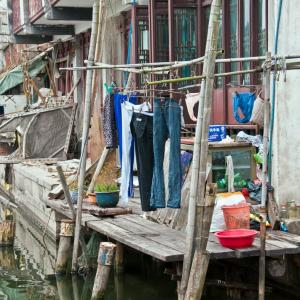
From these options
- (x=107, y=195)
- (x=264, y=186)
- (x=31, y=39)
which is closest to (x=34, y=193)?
(x=107, y=195)

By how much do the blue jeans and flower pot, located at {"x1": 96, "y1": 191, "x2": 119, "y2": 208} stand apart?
73.4 inches

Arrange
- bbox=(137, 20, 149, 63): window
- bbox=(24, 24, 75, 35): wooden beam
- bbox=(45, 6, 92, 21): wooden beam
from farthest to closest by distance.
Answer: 1. bbox=(24, 24, 75, 35): wooden beam
2. bbox=(45, 6, 92, 21): wooden beam
3. bbox=(137, 20, 149, 63): window

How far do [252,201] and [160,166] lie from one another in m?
1.53

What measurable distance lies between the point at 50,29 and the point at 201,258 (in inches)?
671

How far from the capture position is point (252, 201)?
9.53 meters

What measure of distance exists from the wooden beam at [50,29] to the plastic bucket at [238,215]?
51.0 feet

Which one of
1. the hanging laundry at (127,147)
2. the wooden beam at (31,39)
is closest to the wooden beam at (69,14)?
the wooden beam at (31,39)

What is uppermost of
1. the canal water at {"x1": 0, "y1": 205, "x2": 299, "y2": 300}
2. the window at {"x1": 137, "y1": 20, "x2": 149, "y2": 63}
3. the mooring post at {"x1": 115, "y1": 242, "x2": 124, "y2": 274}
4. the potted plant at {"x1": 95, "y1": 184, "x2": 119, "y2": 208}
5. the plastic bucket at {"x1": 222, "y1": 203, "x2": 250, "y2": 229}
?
the window at {"x1": 137, "y1": 20, "x2": 149, "y2": 63}

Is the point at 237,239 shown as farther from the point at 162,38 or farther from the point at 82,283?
the point at 162,38

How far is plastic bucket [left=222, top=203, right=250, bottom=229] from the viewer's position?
815 cm

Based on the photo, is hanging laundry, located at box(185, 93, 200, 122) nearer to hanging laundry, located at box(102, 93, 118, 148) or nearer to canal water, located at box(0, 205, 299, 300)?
hanging laundry, located at box(102, 93, 118, 148)

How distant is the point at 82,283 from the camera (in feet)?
33.6

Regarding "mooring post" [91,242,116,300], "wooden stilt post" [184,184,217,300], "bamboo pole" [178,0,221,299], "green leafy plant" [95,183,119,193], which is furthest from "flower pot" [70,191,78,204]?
"wooden stilt post" [184,184,217,300]

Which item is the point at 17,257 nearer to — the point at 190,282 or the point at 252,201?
the point at 252,201
